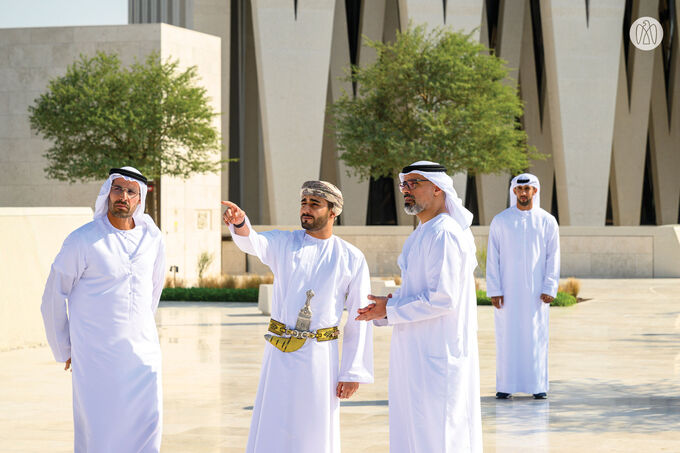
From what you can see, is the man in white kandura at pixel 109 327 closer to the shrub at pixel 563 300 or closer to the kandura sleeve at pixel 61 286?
the kandura sleeve at pixel 61 286

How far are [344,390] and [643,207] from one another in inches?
1863

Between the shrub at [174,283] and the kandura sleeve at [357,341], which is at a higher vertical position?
the kandura sleeve at [357,341]

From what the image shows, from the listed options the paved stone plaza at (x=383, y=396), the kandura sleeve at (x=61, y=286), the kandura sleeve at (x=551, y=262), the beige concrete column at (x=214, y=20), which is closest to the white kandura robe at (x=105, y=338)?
the kandura sleeve at (x=61, y=286)

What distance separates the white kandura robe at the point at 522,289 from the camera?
9.98 meters

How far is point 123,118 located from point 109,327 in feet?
60.3

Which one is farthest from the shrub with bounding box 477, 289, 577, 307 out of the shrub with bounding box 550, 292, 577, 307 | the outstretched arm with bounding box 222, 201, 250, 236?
the outstretched arm with bounding box 222, 201, 250, 236

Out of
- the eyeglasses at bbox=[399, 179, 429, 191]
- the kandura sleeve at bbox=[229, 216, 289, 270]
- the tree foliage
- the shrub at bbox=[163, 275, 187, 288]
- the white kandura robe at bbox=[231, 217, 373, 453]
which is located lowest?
the shrub at bbox=[163, 275, 187, 288]

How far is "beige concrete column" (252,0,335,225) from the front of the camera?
1374 inches

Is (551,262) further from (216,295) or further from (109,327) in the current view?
(216,295)

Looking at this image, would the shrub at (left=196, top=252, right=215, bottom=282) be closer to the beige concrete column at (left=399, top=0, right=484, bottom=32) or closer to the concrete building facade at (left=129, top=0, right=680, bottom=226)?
the concrete building facade at (left=129, top=0, right=680, bottom=226)

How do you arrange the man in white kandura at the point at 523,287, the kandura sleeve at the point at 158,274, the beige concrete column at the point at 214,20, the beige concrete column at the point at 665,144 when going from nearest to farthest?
1. the kandura sleeve at the point at 158,274
2. the man in white kandura at the point at 523,287
3. the beige concrete column at the point at 214,20
4. the beige concrete column at the point at 665,144

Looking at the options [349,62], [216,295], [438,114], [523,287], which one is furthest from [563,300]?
[349,62]

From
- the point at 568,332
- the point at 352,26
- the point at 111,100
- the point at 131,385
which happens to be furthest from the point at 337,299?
the point at 352,26

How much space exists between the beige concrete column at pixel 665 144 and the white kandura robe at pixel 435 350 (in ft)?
138
